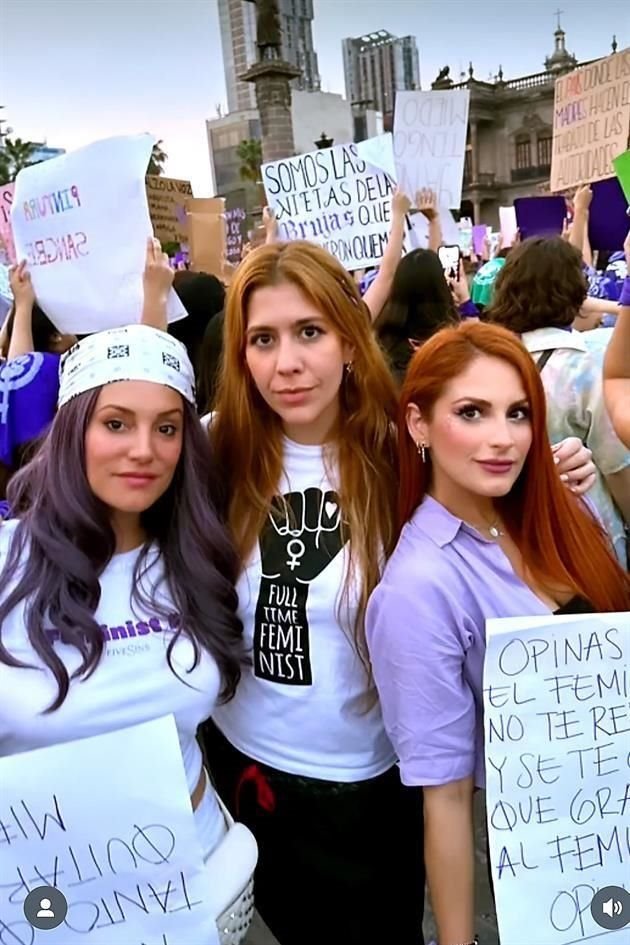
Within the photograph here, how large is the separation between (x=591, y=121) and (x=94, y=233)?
2.91 metres

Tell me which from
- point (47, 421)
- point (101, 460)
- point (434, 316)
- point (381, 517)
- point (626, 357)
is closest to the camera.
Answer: point (101, 460)

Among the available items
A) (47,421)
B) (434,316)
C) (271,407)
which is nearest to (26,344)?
(47,421)

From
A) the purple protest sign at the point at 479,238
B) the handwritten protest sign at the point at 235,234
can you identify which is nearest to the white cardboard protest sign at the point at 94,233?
the handwritten protest sign at the point at 235,234

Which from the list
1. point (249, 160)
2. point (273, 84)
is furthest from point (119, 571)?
point (249, 160)

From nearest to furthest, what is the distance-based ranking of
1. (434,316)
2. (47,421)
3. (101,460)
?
(101,460) < (47,421) < (434,316)

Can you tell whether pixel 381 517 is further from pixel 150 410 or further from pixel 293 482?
pixel 150 410

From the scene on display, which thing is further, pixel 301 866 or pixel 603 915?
pixel 301 866

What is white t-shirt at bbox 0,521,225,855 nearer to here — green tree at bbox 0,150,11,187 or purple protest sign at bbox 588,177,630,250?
purple protest sign at bbox 588,177,630,250

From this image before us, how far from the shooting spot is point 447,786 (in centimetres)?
146

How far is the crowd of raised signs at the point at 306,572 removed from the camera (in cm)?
145

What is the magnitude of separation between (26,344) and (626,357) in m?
2.07

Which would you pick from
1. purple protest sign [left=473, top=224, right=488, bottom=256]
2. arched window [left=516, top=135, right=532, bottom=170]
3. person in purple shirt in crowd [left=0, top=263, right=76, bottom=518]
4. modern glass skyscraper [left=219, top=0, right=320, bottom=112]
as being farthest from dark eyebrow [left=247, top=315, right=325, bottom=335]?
modern glass skyscraper [left=219, top=0, right=320, bottom=112]

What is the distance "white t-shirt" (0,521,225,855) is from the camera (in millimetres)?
1395

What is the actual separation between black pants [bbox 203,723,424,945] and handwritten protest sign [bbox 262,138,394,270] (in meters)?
2.88
